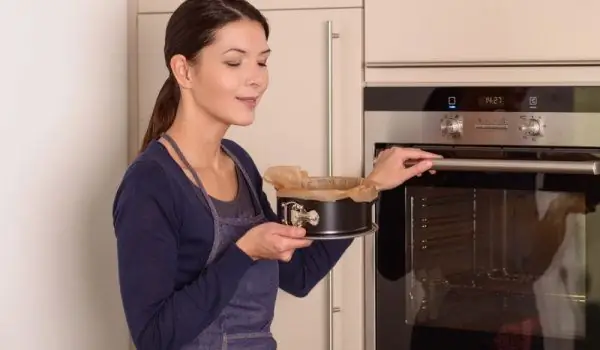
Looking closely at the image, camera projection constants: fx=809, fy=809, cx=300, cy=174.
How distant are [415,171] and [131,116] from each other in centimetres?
71

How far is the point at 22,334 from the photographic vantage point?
4.40 feet

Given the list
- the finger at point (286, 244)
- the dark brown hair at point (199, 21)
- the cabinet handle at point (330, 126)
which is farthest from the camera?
the cabinet handle at point (330, 126)

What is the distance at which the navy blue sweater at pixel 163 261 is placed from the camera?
1.12 meters

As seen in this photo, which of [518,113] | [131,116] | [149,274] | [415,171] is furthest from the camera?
[131,116]

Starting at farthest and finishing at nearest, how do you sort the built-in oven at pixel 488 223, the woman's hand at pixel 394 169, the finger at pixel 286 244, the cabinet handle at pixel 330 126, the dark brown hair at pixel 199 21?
the cabinet handle at pixel 330 126
the built-in oven at pixel 488 223
the woman's hand at pixel 394 169
the dark brown hair at pixel 199 21
the finger at pixel 286 244

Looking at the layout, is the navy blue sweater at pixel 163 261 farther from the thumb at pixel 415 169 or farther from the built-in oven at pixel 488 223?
the built-in oven at pixel 488 223

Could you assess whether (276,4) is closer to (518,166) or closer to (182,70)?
(182,70)

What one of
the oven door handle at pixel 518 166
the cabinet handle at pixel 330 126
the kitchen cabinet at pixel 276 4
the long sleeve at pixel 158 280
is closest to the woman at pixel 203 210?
the long sleeve at pixel 158 280

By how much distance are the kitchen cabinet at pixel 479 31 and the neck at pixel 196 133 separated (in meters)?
0.46

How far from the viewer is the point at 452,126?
156 centimetres

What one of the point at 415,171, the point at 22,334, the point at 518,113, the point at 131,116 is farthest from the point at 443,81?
the point at 22,334

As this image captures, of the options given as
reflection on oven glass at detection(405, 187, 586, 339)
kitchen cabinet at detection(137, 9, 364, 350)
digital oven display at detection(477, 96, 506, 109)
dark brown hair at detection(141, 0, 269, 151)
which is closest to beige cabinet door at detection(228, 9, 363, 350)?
→ kitchen cabinet at detection(137, 9, 364, 350)

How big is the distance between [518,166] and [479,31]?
270 millimetres

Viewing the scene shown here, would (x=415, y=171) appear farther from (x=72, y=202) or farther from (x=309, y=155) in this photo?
(x=72, y=202)
